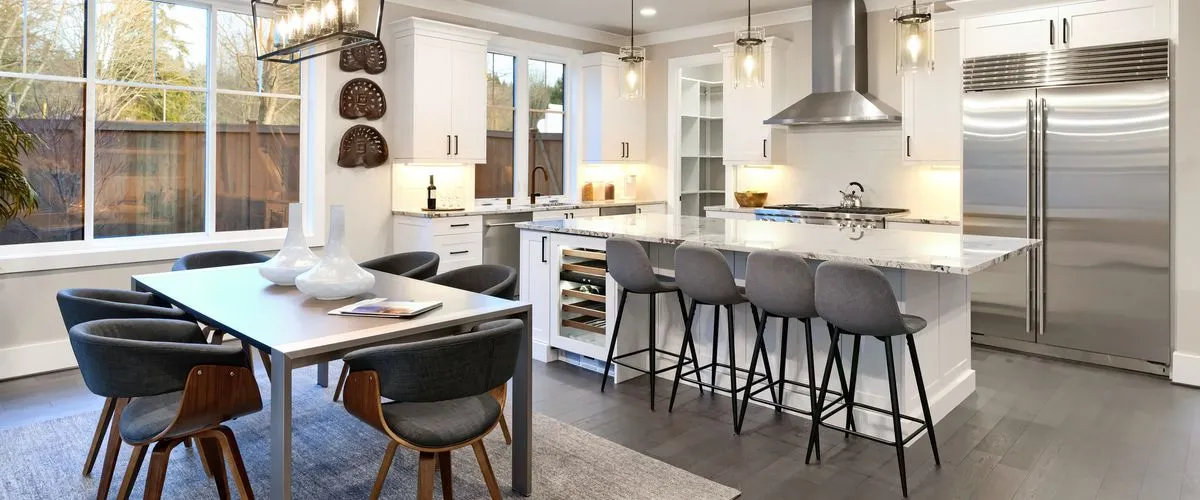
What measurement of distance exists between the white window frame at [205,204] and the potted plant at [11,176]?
0.56m

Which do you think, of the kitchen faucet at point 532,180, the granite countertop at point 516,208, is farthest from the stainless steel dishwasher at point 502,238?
the kitchen faucet at point 532,180

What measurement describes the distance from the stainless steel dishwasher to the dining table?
2.72 meters

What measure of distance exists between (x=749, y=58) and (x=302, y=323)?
268 centimetres

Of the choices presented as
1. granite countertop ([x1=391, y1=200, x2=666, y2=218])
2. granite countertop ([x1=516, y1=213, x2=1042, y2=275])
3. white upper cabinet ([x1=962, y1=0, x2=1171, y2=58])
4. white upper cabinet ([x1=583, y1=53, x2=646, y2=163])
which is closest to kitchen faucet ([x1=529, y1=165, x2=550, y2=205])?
granite countertop ([x1=391, y1=200, x2=666, y2=218])

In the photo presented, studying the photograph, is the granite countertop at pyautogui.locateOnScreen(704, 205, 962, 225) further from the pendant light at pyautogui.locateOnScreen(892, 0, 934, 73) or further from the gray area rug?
the gray area rug

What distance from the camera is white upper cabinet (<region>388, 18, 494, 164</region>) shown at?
587 cm

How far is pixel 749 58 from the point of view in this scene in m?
4.05

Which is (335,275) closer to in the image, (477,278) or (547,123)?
(477,278)

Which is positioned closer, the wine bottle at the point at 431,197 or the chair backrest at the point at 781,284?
the chair backrest at the point at 781,284

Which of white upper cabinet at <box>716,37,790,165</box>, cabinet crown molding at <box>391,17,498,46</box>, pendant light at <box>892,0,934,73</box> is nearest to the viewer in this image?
pendant light at <box>892,0,934,73</box>

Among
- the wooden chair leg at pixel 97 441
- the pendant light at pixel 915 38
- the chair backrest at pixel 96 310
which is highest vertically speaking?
the pendant light at pixel 915 38

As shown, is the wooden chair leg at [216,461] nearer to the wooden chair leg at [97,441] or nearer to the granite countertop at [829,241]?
the wooden chair leg at [97,441]

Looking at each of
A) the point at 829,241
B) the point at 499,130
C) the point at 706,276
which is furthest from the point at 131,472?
the point at 499,130

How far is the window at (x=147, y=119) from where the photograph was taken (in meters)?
4.53
